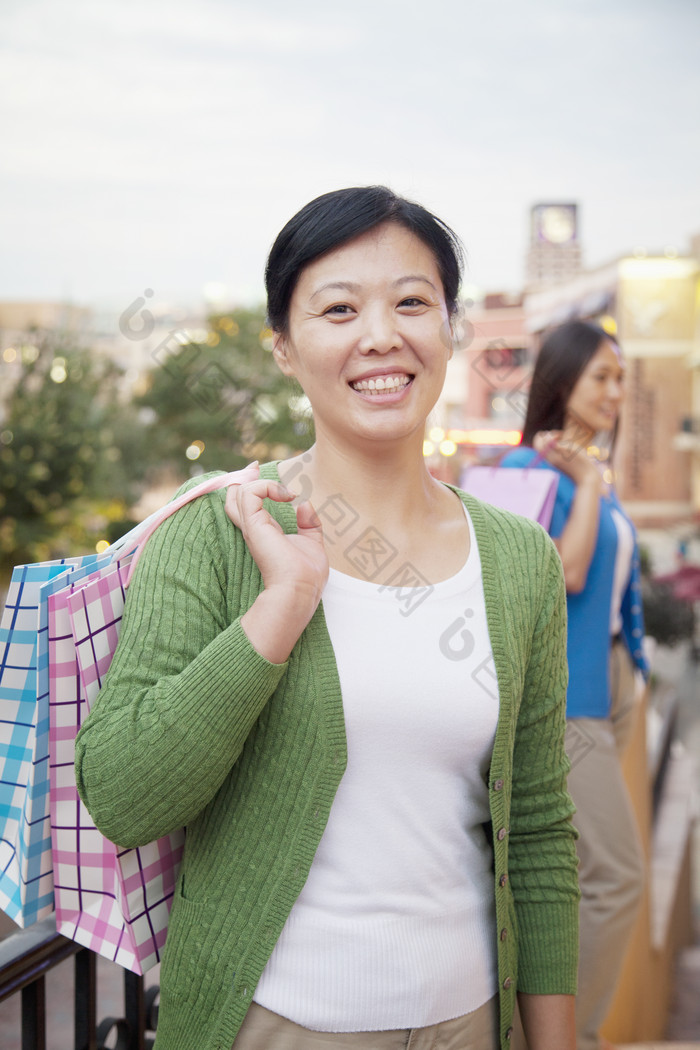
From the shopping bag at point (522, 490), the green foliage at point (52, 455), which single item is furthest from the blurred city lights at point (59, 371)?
the shopping bag at point (522, 490)

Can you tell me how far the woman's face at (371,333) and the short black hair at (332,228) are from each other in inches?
0.5

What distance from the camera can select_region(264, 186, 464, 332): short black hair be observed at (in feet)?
3.60

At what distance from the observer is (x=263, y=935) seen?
102 cm

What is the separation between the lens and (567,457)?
2.33 meters

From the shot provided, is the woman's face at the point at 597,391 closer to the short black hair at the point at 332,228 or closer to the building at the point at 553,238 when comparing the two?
the short black hair at the point at 332,228

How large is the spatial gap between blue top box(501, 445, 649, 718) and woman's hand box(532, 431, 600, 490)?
20 millimetres

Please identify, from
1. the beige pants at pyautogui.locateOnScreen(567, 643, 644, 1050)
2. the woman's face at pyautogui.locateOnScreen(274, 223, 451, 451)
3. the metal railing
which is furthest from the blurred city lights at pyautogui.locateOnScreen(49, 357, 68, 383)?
the woman's face at pyautogui.locateOnScreen(274, 223, 451, 451)

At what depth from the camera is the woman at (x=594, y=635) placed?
2156 mm

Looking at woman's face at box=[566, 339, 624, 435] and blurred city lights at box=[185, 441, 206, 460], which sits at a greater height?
woman's face at box=[566, 339, 624, 435]

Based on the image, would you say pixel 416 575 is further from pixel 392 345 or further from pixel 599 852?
pixel 599 852

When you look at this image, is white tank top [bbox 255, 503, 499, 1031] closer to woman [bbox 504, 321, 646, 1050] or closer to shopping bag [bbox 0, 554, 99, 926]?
shopping bag [bbox 0, 554, 99, 926]

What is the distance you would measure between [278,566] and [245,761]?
0.24 m

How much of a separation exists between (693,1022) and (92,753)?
14.3 ft

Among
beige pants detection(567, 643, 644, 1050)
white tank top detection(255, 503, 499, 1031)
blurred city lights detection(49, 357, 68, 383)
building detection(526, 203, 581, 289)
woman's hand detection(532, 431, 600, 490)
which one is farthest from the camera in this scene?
building detection(526, 203, 581, 289)
